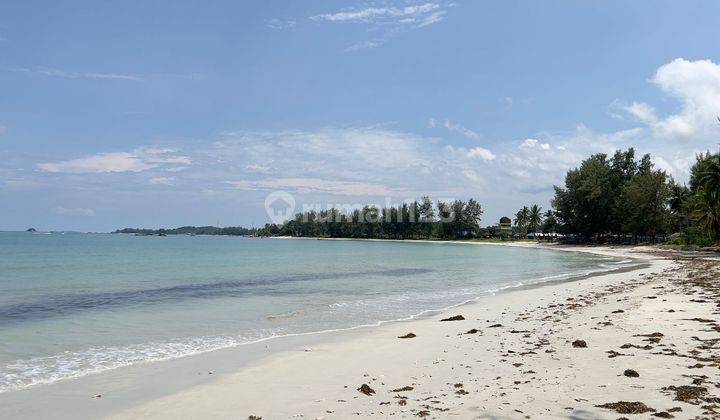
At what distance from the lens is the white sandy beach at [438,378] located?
6766 mm

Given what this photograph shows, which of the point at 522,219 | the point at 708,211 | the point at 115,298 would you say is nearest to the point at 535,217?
the point at 522,219

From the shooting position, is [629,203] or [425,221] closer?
[629,203]

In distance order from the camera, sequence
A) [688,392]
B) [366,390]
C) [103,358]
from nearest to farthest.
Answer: [688,392] → [366,390] → [103,358]

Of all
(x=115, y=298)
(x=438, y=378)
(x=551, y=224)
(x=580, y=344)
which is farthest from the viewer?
(x=551, y=224)

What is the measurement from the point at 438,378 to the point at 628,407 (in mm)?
3034

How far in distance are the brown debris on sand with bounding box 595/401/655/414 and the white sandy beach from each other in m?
0.06

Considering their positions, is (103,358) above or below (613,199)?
below

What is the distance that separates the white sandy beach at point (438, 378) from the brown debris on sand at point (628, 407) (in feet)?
0.18

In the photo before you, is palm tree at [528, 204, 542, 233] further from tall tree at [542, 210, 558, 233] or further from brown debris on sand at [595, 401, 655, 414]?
brown debris on sand at [595, 401, 655, 414]

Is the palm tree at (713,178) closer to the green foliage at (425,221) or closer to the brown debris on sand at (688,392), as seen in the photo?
the brown debris on sand at (688,392)

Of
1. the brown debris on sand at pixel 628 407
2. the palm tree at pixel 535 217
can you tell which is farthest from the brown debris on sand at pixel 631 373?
the palm tree at pixel 535 217

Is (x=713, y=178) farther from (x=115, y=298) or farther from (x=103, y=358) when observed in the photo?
(x=103, y=358)

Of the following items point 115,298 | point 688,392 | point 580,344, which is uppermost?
point 688,392

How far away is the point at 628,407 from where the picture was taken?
6285mm
